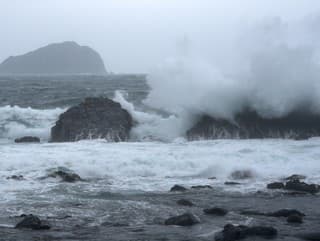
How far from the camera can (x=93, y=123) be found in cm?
2341

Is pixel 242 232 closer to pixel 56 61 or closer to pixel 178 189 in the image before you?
pixel 178 189

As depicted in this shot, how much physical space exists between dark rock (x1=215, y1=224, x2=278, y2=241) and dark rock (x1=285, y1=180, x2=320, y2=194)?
3955 millimetres

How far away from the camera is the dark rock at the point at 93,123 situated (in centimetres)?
2291

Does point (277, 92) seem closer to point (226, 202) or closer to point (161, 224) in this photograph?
point (226, 202)

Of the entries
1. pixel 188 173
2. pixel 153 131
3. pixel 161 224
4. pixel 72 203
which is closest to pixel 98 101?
pixel 153 131

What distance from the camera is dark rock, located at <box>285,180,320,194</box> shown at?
13.5 m

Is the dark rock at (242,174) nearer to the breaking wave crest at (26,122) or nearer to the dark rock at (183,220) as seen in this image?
the dark rock at (183,220)

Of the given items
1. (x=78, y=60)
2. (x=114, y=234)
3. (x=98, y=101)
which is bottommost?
(x=114, y=234)

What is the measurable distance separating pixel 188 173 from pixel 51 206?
5.41m

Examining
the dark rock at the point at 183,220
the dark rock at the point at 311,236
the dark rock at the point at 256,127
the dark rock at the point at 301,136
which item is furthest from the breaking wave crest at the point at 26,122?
the dark rock at the point at 311,236

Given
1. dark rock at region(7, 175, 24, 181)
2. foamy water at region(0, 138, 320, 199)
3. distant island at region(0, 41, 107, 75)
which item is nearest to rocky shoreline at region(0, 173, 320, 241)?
foamy water at region(0, 138, 320, 199)

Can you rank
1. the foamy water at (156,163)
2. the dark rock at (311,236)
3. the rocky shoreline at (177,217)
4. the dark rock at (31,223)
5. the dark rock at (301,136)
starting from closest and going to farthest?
the dark rock at (311,236) → the rocky shoreline at (177,217) → the dark rock at (31,223) → the foamy water at (156,163) → the dark rock at (301,136)

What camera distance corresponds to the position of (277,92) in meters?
25.0

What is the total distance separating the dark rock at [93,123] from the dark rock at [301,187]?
10193 millimetres
